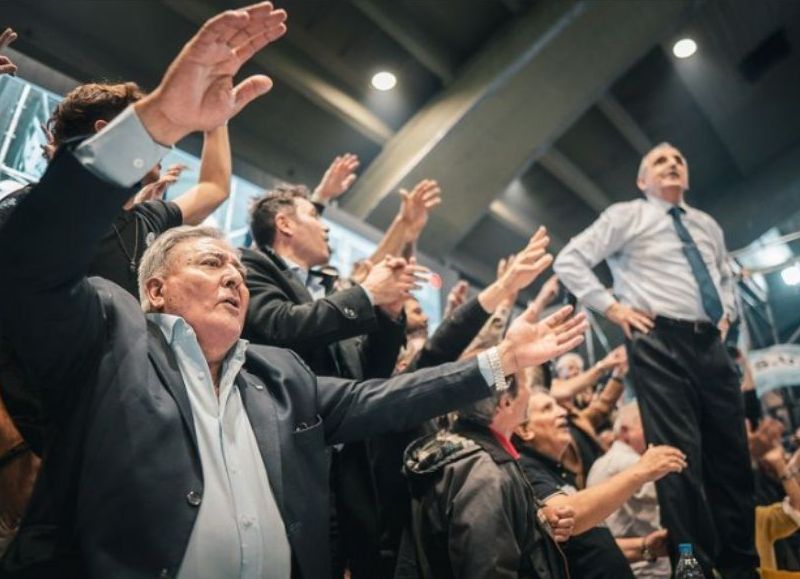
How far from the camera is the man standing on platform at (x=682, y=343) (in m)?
2.08

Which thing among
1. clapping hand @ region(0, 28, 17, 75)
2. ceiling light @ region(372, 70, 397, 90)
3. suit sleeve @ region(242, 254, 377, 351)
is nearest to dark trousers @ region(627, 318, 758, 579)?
suit sleeve @ region(242, 254, 377, 351)

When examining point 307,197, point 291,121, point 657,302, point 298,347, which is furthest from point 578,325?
point 291,121

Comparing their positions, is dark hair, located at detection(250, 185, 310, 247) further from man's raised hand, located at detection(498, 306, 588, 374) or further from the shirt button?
the shirt button

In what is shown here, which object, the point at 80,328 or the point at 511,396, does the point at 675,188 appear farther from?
the point at 80,328

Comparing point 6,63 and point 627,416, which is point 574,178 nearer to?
point 627,416

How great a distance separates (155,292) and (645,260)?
192 cm

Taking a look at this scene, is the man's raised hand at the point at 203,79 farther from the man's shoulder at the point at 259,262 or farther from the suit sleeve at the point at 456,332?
the suit sleeve at the point at 456,332

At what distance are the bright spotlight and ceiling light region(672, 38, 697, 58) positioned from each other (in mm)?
2055

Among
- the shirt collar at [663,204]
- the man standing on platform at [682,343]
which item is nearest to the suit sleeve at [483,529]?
the man standing on platform at [682,343]

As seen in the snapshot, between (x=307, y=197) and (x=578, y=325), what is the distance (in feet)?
4.14

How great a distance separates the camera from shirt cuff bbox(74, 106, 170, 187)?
94 cm

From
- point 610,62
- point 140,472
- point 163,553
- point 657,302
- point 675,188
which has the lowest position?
point 163,553

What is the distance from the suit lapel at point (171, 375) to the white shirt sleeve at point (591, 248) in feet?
5.84

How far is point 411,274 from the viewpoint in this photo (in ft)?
5.86
